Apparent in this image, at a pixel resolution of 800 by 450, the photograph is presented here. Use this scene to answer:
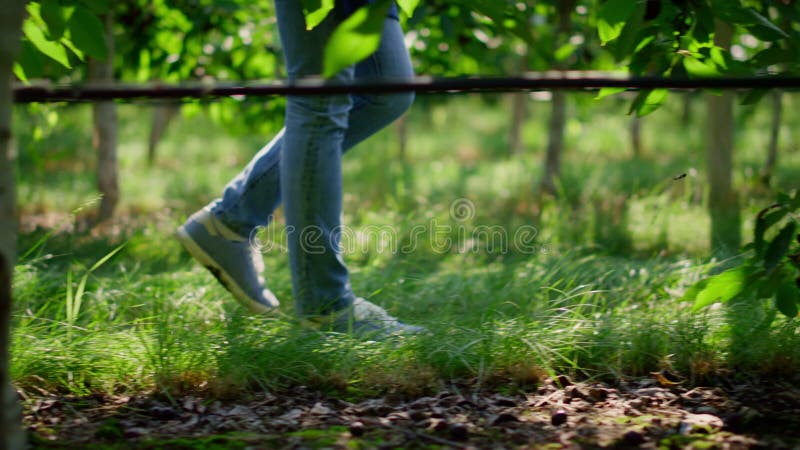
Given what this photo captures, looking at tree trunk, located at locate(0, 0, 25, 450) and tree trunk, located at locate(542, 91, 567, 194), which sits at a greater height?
tree trunk, located at locate(542, 91, 567, 194)

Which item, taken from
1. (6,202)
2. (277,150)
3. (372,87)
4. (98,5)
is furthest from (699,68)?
(6,202)

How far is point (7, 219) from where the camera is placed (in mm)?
1083

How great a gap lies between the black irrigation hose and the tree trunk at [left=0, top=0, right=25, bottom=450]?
22 cm

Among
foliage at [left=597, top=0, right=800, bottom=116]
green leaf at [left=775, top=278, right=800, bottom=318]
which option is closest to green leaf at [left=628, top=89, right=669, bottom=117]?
foliage at [left=597, top=0, right=800, bottom=116]

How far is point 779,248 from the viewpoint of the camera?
1560 mm

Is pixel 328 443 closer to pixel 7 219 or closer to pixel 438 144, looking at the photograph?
pixel 7 219

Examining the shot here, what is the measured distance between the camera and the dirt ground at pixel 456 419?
54.0 inches

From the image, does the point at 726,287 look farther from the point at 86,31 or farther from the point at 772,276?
the point at 86,31

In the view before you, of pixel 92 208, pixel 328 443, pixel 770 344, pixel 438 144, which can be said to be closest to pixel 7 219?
pixel 328 443

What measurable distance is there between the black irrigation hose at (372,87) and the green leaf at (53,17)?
0.61 feet

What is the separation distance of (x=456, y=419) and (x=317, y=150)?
80 cm

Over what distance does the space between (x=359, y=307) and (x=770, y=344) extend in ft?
3.24

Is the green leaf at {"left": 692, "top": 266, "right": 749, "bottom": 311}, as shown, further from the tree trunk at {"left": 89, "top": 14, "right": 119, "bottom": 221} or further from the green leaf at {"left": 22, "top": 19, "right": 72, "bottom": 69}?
the tree trunk at {"left": 89, "top": 14, "right": 119, "bottom": 221}

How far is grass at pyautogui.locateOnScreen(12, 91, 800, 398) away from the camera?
1.69m
